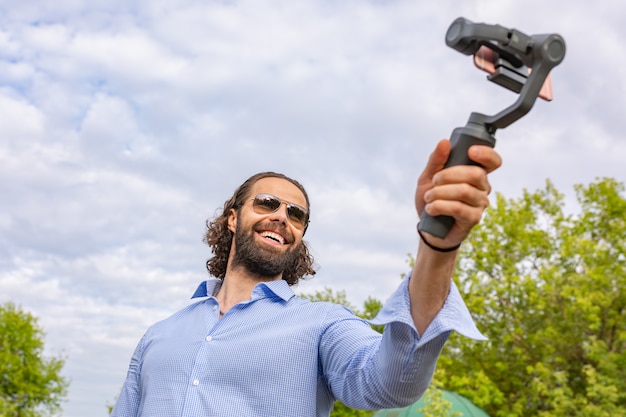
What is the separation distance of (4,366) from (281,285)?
40535 millimetres

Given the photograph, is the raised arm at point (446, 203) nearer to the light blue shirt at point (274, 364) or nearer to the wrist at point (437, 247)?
the wrist at point (437, 247)

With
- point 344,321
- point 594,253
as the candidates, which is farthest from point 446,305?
point 594,253

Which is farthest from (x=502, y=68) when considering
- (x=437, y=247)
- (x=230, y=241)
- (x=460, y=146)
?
(x=230, y=241)

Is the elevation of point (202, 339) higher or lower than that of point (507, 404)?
lower

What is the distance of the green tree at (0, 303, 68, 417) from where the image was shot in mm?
40062

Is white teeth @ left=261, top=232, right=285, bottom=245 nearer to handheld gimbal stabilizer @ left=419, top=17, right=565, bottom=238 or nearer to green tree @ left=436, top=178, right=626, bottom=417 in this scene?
handheld gimbal stabilizer @ left=419, top=17, right=565, bottom=238

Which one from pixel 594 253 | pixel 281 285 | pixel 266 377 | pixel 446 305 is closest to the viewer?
pixel 446 305

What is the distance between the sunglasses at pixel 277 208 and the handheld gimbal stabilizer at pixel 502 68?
2.13 meters

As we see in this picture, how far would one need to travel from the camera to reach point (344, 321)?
3422 mm

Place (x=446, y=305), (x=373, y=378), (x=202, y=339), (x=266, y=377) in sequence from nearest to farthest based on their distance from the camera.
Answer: (x=446, y=305) < (x=373, y=378) < (x=266, y=377) < (x=202, y=339)

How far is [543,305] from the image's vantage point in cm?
2333

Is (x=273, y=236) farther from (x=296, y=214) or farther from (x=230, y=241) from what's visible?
(x=230, y=241)

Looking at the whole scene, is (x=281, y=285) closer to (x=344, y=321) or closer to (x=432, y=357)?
(x=344, y=321)

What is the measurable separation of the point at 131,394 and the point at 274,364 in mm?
1131
